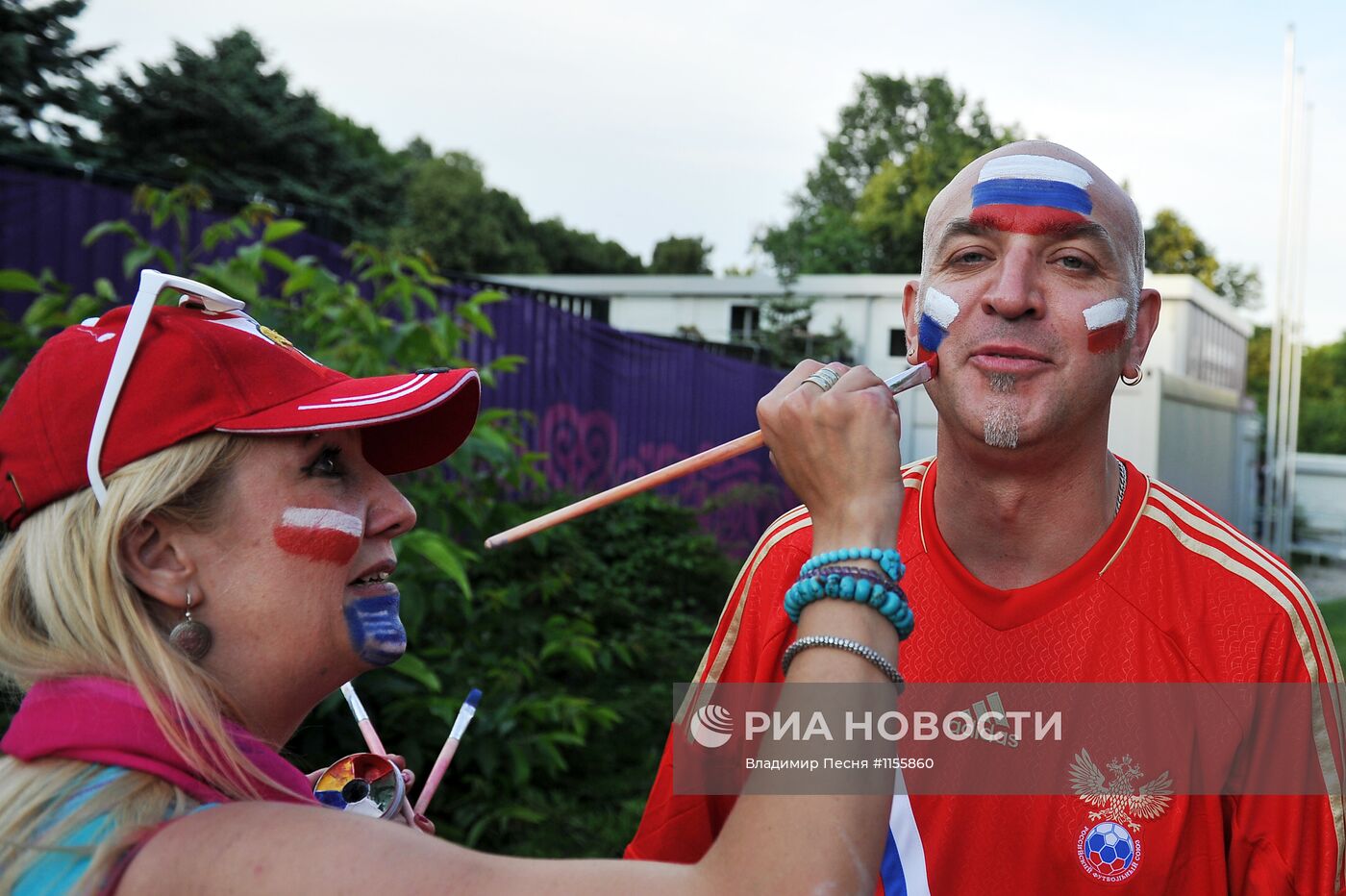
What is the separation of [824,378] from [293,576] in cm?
76

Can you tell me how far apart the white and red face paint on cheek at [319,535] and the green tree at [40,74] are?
2165cm

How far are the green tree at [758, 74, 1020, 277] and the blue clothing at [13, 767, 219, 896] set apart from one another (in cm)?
2765

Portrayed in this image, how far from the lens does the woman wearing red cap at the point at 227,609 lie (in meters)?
1.16

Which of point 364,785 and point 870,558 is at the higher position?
point 870,558

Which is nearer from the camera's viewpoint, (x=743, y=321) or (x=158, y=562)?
(x=158, y=562)

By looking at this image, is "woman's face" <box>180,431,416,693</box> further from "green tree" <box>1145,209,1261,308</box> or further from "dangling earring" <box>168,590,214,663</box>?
"green tree" <box>1145,209,1261,308</box>

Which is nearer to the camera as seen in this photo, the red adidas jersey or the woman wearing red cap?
the woman wearing red cap

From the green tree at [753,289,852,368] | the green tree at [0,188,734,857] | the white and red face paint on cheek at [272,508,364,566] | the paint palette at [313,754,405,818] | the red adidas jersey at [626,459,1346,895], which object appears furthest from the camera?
the green tree at [753,289,852,368]

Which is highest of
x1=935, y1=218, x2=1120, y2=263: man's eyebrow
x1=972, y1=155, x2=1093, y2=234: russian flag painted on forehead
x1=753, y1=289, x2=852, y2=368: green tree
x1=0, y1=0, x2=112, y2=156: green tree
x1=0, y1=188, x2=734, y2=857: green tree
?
x1=0, y1=0, x2=112, y2=156: green tree

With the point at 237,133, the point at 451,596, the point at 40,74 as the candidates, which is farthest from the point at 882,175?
the point at 451,596

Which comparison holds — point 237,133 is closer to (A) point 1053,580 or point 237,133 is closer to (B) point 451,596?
(B) point 451,596

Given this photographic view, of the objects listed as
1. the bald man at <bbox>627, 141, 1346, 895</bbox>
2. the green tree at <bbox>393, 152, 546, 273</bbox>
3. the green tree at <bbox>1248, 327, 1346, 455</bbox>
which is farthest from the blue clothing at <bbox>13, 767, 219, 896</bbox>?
the green tree at <bbox>1248, 327, 1346, 455</bbox>

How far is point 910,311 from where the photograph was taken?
2.53 m

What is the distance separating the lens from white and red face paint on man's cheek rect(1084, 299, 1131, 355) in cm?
219
